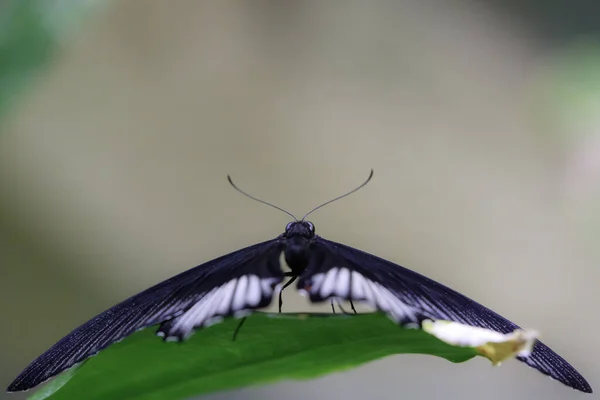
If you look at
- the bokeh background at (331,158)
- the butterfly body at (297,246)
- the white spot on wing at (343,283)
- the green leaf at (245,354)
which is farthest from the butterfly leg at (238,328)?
the bokeh background at (331,158)

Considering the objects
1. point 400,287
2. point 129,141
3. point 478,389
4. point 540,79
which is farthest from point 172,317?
point 540,79

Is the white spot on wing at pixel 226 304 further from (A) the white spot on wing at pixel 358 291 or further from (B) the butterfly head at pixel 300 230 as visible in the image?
(B) the butterfly head at pixel 300 230

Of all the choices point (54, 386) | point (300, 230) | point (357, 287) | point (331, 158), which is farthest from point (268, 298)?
point (331, 158)

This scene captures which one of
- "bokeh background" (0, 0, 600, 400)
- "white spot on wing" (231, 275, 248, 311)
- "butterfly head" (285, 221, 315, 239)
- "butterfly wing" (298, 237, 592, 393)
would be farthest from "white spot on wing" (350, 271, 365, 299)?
"bokeh background" (0, 0, 600, 400)

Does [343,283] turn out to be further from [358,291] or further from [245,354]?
[245,354]

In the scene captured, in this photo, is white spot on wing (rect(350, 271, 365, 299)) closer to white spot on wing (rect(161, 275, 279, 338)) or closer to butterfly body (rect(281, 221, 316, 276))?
white spot on wing (rect(161, 275, 279, 338))
